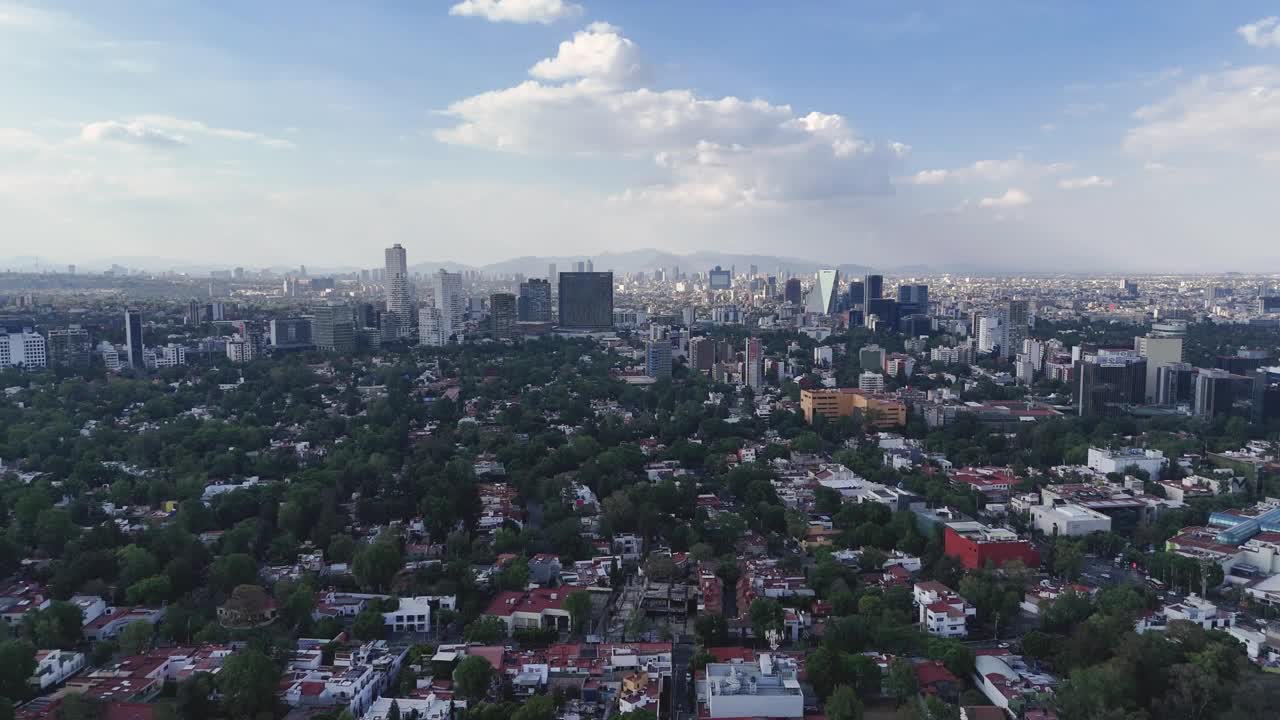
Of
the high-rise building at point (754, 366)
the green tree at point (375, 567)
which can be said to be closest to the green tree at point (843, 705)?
the green tree at point (375, 567)

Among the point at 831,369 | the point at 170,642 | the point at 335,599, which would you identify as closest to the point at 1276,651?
the point at 335,599

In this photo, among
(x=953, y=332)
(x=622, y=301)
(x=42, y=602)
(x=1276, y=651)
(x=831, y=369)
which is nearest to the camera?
(x=1276, y=651)

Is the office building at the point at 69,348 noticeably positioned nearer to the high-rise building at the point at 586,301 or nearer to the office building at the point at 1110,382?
the high-rise building at the point at 586,301

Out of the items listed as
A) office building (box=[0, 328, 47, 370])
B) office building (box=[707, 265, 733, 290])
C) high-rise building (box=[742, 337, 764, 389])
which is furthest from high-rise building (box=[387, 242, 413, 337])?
office building (box=[707, 265, 733, 290])

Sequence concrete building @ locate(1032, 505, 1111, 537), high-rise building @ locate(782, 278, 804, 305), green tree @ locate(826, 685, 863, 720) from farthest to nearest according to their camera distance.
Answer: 1. high-rise building @ locate(782, 278, 804, 305)
2. concrete building @ locate(1032, 505, 1111, 537)
3. green tree @ locate(826, 685, 863, 720)

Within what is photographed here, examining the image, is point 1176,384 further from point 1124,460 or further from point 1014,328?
point 1014,328

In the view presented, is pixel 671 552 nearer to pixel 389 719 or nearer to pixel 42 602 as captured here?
pixel 389 719

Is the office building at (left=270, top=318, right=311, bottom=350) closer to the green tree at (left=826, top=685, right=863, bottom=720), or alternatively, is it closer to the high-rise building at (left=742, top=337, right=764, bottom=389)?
the high-rise building at (left=742, top=337, right=764, bottom=389)
